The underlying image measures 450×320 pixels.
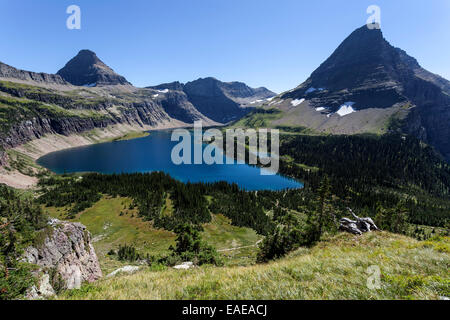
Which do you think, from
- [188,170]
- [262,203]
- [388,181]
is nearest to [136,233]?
[262,203]

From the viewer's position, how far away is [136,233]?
49188 millimetres

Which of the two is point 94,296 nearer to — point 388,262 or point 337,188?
point 388,262

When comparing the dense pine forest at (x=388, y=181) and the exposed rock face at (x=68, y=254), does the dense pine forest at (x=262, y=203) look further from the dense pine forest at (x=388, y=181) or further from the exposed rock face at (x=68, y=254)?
the exposed rock face at (x=68, y=254)

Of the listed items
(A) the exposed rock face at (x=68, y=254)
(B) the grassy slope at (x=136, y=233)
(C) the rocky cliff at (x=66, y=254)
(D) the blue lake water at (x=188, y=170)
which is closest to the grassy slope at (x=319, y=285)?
(C) the rocky cliff at (x=66, y=254)

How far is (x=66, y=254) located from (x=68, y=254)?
26 centimetres

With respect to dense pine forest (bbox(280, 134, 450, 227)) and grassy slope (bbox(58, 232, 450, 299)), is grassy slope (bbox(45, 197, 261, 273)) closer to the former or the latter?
grassy slope (bbox(58, 232, 450, 299))

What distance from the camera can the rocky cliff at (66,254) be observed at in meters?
17.6

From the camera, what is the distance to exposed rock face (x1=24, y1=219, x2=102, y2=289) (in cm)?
1780

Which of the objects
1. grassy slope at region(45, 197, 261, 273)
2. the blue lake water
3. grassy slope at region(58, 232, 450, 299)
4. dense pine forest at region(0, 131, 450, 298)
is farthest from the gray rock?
the blue lake water

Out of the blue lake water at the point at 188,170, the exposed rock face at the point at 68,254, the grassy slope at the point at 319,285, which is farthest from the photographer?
the blue lake water at the point at 188,170

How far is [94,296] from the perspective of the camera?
708 centimetres

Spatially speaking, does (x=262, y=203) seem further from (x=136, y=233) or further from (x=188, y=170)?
(x=188, y=170)
